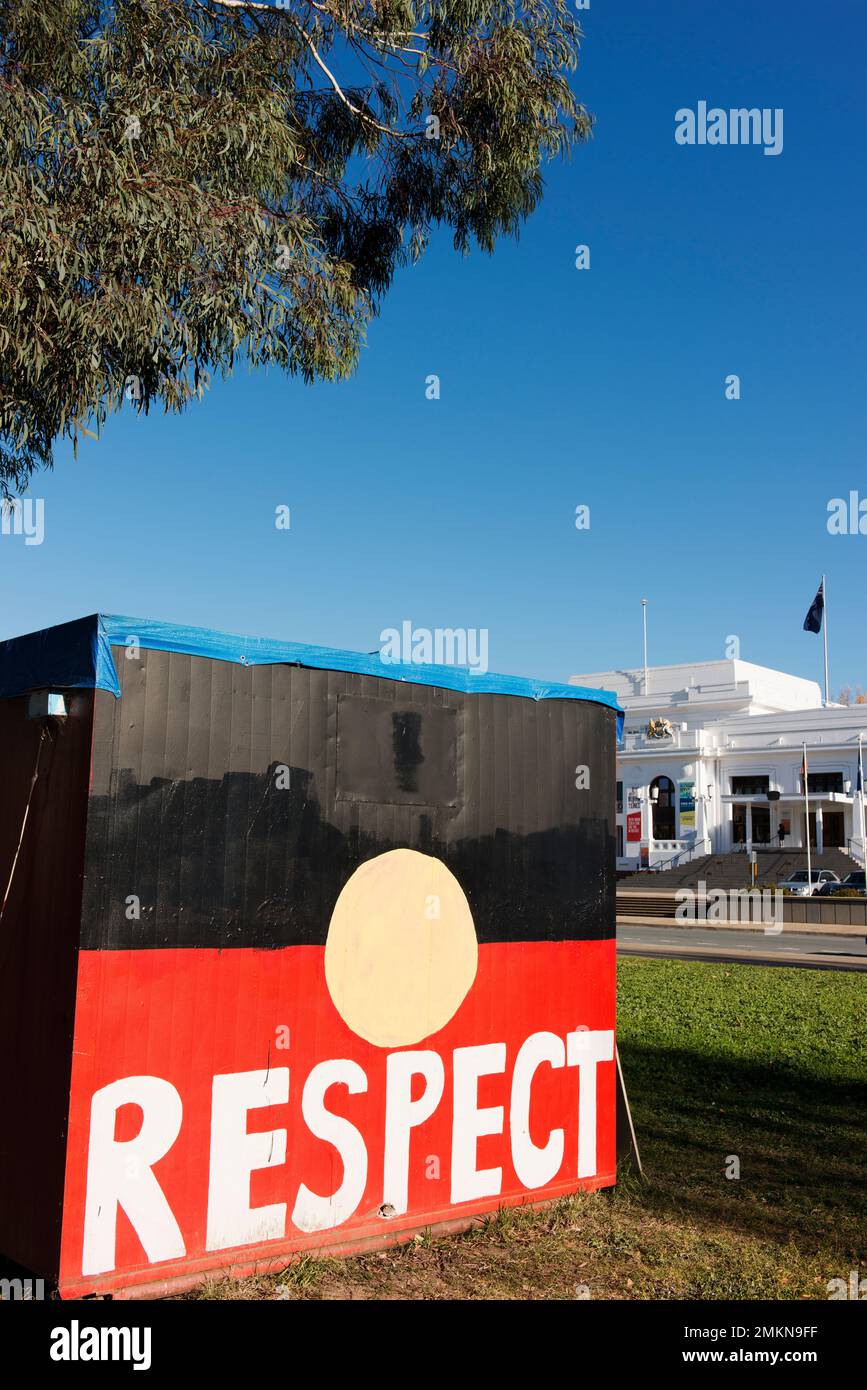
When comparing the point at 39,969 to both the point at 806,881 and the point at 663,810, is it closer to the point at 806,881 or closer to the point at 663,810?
the point at 806,881

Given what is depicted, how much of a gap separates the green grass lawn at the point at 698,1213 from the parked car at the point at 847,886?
3452 centimetres

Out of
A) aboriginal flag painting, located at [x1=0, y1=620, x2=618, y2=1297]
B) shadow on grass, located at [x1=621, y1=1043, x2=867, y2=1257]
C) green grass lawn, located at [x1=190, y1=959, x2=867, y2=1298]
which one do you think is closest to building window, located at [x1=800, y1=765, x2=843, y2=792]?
green grass lawn, located at [x1=190, y1=959, x2=867, y2=1298]

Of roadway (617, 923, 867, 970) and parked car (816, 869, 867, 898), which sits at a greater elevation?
parked car (816, 869, 867, 898)

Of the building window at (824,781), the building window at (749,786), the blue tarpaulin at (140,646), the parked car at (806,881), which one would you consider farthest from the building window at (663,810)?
the blue tarpaulin at (140,646)

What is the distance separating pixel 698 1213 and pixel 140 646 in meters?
4.70

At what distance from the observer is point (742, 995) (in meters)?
17.4

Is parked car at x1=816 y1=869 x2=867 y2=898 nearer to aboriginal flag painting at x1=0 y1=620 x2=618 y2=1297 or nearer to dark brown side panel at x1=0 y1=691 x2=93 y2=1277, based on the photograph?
aboriginal flag painting at x1=0 y1=620 x2=618 y2=1297

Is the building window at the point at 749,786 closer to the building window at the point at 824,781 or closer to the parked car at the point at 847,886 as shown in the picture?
the building window at the point at 824,781

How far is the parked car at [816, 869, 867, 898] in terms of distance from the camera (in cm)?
4547

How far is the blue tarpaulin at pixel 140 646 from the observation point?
5.35m

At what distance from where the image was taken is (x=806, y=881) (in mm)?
48844

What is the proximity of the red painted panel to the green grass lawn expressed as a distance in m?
0.23
